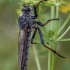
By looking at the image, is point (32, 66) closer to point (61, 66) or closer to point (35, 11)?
point (61, 66)

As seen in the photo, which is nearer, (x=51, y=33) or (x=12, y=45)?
(x=51, y=33)

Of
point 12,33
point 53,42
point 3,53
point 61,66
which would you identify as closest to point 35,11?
point 53,42

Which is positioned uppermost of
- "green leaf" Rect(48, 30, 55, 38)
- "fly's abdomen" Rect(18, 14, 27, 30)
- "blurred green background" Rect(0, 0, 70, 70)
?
"green leaf" Rect(48, 30, 55, 38)

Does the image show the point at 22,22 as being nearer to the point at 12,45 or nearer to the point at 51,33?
the point at 51,33

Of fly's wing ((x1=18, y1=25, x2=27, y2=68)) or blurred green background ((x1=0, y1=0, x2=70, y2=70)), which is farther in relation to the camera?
blurred green background ((x1=0, y1=0, x2=70, y2=70))

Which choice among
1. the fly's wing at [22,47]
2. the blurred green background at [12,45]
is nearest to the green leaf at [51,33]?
the fly's wing at [22,47]

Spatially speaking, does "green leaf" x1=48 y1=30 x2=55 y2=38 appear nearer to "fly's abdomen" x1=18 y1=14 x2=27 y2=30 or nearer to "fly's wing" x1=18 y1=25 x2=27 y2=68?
"fly's wing" x1=18 y1=25 x2=27 y2=68

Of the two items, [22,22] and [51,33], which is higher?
[51,33]

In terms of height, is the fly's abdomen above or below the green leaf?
below

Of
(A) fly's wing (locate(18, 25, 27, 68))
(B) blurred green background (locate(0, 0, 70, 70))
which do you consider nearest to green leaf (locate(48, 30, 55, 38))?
(A) fly's wing (locate(18, 25, 27, 68))

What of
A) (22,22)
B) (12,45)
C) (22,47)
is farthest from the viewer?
(12,45)

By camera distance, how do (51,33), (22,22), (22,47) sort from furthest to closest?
(22,22) < (22,47) < (51,33)

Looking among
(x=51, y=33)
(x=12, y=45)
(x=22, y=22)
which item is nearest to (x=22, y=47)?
(x=22, y=22)
